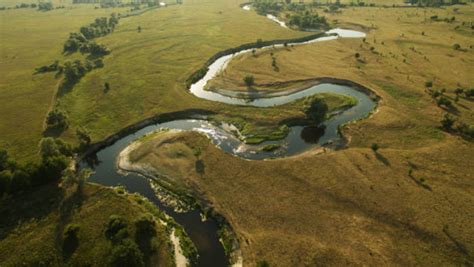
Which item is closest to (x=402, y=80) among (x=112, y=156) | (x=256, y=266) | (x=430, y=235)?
(x=430, y=235)

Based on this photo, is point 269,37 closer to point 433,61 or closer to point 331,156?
point 433,61

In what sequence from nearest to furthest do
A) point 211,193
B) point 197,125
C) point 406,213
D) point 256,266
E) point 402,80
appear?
point 256,266 < point 406,213 < point 211,193 < point 197,125 < point 402,80

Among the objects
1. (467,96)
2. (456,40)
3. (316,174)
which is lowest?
(316,174)

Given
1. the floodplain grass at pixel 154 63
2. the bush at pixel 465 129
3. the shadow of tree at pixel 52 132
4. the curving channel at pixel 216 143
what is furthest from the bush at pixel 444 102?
the shadow of tree at pixel 52 132

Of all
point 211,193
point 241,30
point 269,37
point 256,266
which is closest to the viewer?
point 256,266

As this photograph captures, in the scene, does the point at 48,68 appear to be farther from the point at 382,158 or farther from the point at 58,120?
the point at 382,158

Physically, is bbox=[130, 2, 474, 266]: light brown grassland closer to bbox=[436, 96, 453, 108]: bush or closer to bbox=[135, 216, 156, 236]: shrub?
bbox=[436, 96, 453, 108]: bush

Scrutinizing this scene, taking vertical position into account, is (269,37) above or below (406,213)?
above
